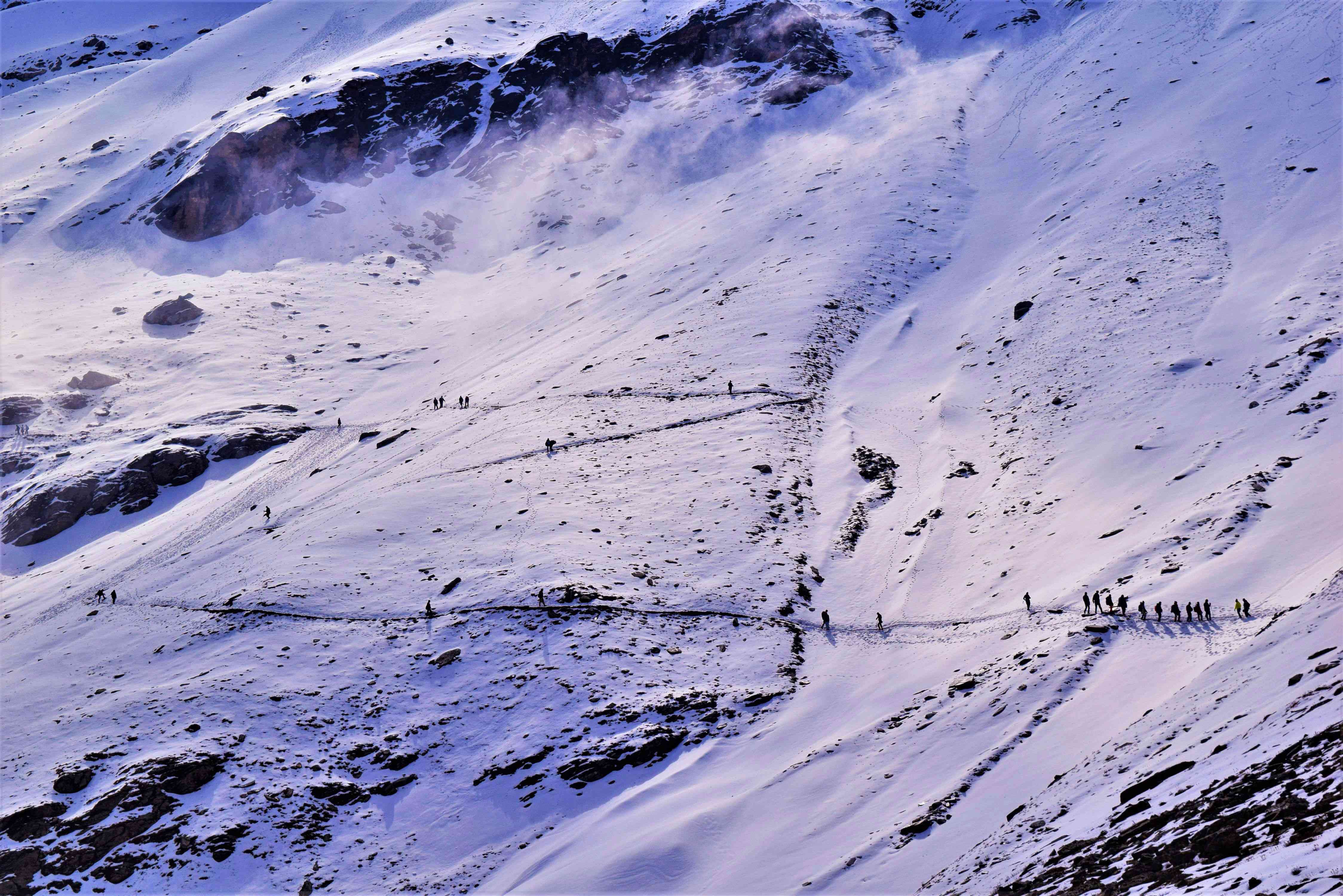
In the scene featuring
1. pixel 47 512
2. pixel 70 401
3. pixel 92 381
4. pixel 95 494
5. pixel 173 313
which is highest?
pixel 173 313

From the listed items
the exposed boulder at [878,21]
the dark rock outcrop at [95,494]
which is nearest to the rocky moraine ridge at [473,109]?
the exposed boulder at [878,21]

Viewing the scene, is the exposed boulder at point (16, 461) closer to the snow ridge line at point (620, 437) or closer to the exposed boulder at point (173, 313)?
the exposed boulder at point (173, 313)

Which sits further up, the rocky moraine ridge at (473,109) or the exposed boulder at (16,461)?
the rocky moraine ridge at (473,109)

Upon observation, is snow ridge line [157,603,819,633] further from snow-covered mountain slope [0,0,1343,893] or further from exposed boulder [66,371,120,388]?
exposed boulder [66,371,120,388]

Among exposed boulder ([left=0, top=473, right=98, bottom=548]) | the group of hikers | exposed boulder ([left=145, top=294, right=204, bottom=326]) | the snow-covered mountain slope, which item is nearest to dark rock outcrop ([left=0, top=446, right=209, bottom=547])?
exposed boulder ([left=0, top=473, right=98, bottom=548])

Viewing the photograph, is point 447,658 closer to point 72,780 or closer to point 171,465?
point 72,780

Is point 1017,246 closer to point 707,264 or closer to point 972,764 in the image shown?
point 707,264

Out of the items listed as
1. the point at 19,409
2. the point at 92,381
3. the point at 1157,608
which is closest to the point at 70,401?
the point at 92,381
